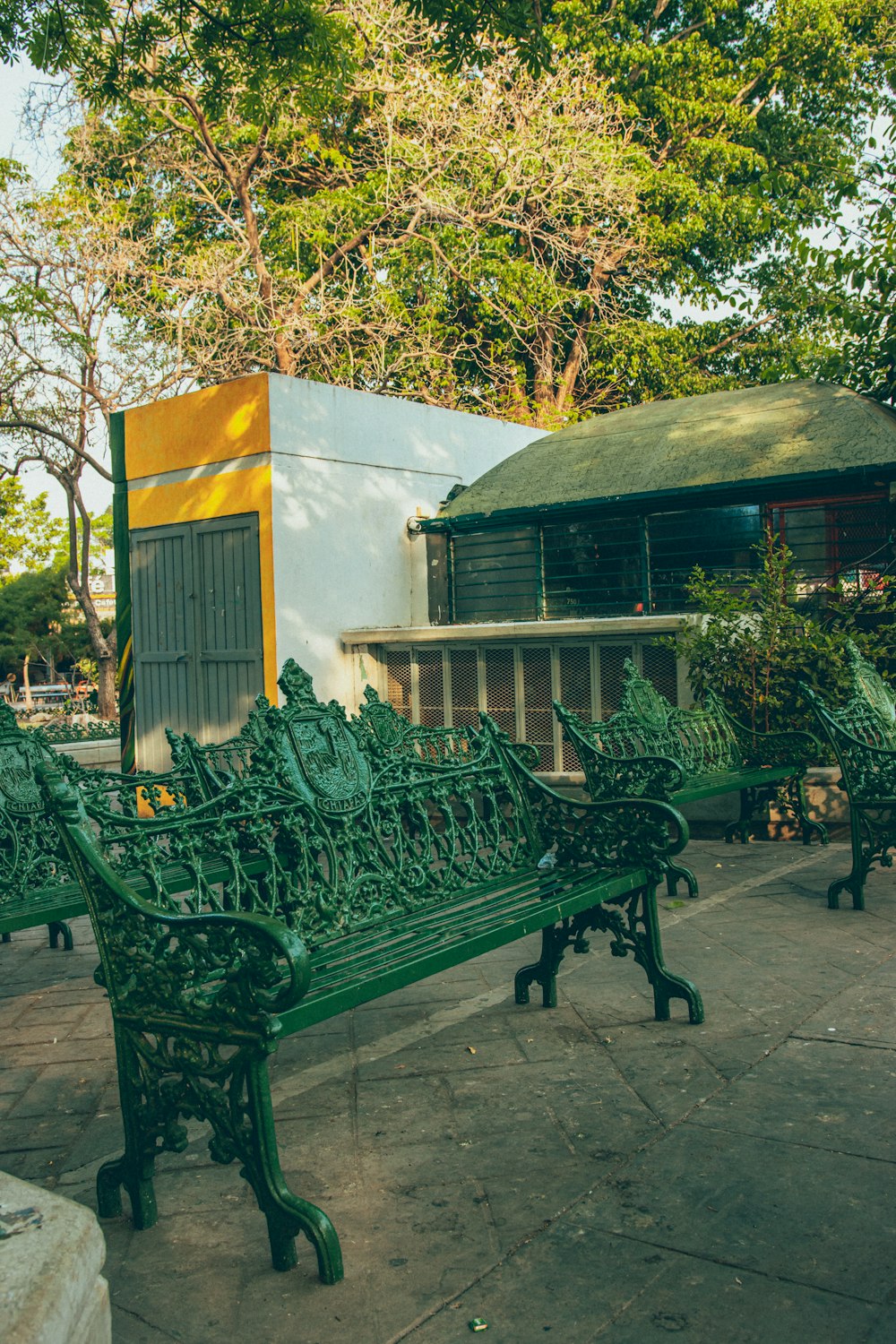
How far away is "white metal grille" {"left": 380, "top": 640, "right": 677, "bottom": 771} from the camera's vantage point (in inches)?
327

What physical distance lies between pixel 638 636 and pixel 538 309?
1365 cm

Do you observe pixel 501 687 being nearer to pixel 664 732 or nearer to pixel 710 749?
pixel 710 749

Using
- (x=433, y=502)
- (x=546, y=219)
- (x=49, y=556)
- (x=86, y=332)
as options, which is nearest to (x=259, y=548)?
(x=433, y=502)

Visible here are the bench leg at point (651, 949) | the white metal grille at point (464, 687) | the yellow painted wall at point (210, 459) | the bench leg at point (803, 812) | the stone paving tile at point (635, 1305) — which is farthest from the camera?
the yellow painted wall at point (210, 459)

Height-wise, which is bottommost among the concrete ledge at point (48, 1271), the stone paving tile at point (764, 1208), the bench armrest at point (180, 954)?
the stone paving tile at point (764, 1208)

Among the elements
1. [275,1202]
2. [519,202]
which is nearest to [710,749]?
[275,1202]

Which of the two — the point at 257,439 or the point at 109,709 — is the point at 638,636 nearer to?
the point at 257,439

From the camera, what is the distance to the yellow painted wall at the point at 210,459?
30.3ft

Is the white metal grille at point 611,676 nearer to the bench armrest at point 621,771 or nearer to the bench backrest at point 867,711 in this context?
the bench backrest at point 867,711

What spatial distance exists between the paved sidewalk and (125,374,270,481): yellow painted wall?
552 centimetres

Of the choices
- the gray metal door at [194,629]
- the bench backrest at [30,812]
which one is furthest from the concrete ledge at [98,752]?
the bench backrest at [30,812]

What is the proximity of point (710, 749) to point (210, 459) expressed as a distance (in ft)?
16.7

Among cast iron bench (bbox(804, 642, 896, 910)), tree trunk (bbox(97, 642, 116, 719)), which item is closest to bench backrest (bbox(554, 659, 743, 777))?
cast iron bench (bbox(804, 642, 896, 910))

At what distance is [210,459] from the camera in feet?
31.8
